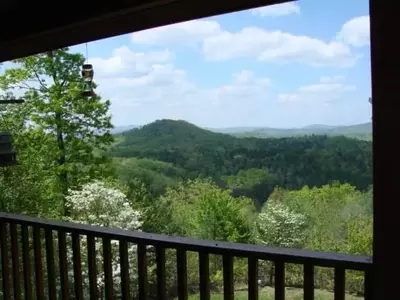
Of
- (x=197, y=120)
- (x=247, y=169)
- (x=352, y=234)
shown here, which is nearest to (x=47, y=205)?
(x=247, y=169)

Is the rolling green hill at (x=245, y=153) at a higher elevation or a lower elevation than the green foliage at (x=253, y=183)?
higher

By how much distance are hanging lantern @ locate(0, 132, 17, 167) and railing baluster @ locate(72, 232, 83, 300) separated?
91cm

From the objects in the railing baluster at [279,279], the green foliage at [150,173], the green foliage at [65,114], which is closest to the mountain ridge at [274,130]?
the green foliage at [65,114]

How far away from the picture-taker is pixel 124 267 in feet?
6.41

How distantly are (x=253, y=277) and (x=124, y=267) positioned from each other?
639 mm

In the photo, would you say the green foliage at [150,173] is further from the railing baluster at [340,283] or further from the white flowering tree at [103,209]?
the railing baluster at [340,283]

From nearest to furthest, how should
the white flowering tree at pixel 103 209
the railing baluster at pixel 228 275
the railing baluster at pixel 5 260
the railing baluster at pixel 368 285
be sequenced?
the railing baluster at pixel 368 285 → the railing baluster at pixel 228 275 → the railing baluster at pixel 5 260 → the white flowering tree at pixel 103 209

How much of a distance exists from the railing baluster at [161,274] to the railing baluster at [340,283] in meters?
0.71

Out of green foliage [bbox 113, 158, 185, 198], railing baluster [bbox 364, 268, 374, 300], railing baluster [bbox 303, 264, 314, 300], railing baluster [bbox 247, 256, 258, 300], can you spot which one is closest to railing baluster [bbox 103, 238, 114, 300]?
railing baluster [bbox 247, 256, 258, 300]

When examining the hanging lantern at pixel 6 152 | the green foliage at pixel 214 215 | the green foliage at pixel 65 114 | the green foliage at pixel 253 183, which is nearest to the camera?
the hanging lantern at pixel 6 152

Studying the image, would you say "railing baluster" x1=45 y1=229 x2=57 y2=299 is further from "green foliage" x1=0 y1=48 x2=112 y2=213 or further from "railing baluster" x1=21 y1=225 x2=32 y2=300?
"green foliage" x1=0 y1=48 x2=112 y2=213

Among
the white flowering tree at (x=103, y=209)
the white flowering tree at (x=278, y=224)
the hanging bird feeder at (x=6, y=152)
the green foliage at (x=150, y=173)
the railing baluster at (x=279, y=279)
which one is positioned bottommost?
the white flowering tree at (x=278, y=224)

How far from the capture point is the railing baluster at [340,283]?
143 centimetres
